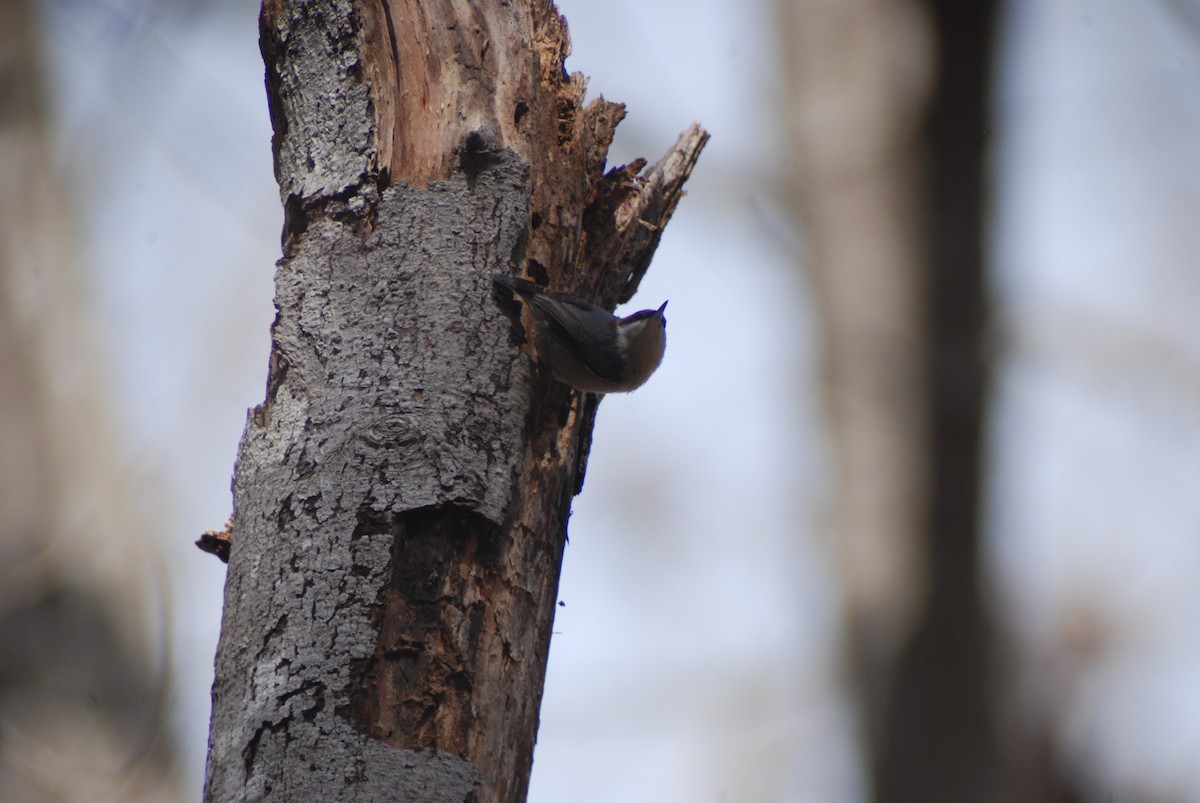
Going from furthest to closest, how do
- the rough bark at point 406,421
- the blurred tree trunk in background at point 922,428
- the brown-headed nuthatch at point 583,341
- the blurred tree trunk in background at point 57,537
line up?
the blurred tree trunk in background at point 57,537, the brown-headed nuthatch at point 583,341, the rough bark at point 406,421, the blurred tree trunk in background at point 922,428

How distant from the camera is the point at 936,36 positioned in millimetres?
902

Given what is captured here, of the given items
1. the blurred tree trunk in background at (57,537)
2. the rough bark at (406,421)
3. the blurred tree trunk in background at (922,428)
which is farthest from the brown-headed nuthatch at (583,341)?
the blurred tree trunk in background at (57,537)

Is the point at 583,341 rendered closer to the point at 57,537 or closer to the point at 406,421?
the point at 406,421

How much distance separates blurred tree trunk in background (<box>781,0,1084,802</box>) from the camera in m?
0.90

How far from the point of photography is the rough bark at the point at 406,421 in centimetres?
161

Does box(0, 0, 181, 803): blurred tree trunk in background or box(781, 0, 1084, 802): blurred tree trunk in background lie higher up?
box(0, 0, 181, 803): blurred tree trunk in background

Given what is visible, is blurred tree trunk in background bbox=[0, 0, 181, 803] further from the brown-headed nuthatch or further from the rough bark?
the rough bark

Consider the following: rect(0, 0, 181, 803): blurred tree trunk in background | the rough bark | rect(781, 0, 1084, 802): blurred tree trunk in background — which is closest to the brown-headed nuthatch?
the rough bark

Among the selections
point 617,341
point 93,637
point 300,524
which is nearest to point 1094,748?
point 300,524

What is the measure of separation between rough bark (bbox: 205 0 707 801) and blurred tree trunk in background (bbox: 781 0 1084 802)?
77 cm

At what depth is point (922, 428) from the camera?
0.97m

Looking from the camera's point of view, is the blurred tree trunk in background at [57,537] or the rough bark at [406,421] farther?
the blurred tree trunk in background at [57,537]

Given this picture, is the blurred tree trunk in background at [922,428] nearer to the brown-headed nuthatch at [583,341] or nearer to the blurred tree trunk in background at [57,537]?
the brown-headed nuthatch at [583,341]

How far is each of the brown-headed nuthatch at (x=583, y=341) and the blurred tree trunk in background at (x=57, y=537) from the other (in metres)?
2.62
